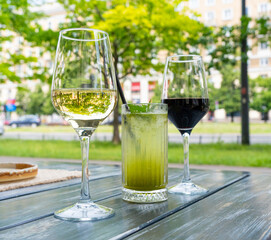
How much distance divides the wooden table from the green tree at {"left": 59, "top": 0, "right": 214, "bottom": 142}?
8.78 m

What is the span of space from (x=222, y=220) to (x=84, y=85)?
484 millimetres

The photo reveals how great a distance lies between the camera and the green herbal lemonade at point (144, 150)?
1.19 m

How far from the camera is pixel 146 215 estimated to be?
0.97 meters

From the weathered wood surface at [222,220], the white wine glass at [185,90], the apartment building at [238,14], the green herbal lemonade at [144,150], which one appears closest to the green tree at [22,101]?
the apartment building at [238,14]

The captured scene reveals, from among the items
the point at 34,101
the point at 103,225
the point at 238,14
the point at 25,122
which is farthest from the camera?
the point at 34,101

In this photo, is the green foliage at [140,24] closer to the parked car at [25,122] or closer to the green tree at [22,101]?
the parked car at [25,122]

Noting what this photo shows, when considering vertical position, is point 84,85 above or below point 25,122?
above

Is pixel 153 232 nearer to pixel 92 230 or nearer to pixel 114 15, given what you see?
pixel 92 230

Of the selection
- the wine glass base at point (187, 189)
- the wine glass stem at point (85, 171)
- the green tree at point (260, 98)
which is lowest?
the wine glass base at point (187, 189)

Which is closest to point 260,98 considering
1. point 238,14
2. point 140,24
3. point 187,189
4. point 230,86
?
point 230,86

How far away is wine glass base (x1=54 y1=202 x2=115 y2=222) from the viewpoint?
915 mm

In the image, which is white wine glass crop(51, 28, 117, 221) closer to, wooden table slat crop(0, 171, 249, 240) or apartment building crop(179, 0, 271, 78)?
wooden table slat crop(0, 171, 249, 240)

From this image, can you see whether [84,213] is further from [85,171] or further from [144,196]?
[144,196]

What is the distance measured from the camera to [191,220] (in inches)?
36.5
